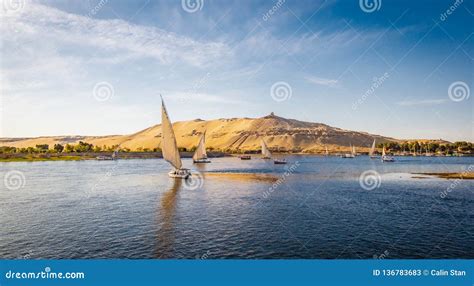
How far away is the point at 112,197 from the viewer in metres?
29.6

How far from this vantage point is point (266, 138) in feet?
566

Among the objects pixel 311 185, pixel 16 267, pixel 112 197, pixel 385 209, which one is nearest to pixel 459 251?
pixel 385 209

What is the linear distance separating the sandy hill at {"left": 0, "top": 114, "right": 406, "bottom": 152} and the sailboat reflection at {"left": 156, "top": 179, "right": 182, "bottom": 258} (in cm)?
12378

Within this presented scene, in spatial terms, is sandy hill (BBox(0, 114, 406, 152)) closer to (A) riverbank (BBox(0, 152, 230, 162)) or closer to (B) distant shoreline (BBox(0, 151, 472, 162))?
(B) distant shoreline (BBox(0, 151, 472, 162))

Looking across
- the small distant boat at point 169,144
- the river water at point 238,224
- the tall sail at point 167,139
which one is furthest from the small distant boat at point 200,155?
the river water at point 238,224

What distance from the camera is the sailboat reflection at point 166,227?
1558 cm

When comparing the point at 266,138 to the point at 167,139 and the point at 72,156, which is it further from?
the point at 167,139

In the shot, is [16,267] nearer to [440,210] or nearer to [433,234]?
[433,234]

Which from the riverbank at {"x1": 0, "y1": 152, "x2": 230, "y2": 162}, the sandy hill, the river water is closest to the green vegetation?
the sandy hill

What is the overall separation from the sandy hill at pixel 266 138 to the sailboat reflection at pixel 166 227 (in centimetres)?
12378

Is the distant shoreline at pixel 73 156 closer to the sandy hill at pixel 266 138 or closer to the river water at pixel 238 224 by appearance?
the sandy hill at pixel 266 138

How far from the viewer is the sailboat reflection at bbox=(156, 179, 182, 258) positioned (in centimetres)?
1558

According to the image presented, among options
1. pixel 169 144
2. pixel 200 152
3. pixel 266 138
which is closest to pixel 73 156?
pixel 200 152

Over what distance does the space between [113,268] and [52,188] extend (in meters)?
26.0
